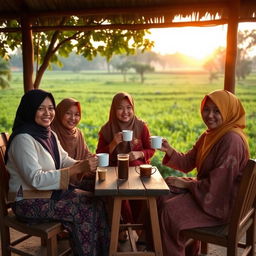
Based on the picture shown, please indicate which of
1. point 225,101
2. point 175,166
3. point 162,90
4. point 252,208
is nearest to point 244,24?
point 225,101

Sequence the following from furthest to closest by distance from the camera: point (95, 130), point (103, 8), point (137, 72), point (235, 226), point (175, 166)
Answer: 1. point (137, 72)
2. point (95, 130)
3. point (103, 8)
4. point (175, 166)
5. point (235, 226)

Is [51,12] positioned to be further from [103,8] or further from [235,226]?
[235,226]

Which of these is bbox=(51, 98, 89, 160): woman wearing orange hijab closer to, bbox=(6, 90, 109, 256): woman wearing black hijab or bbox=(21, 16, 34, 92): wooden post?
bbox=(6, 90, 109, 256): woman wearing black hijab

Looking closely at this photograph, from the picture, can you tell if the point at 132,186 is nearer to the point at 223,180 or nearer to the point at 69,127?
the point at 223,180

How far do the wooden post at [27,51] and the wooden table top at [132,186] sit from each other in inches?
83.4

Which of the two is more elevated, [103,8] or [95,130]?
[103,8]

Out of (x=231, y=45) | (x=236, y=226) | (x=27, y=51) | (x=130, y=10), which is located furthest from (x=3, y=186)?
(x=231, y=45)

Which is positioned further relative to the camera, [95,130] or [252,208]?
[95,130]

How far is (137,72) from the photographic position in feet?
76.7

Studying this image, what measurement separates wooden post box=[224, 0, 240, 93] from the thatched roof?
0.03 ft

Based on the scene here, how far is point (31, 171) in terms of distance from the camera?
2.22 meters

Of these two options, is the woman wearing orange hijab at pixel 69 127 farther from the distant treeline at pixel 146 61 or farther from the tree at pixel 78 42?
the distant treeline at pixel 146 61

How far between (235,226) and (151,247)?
0.78m

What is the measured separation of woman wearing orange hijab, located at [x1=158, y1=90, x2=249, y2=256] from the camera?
2.22 m
